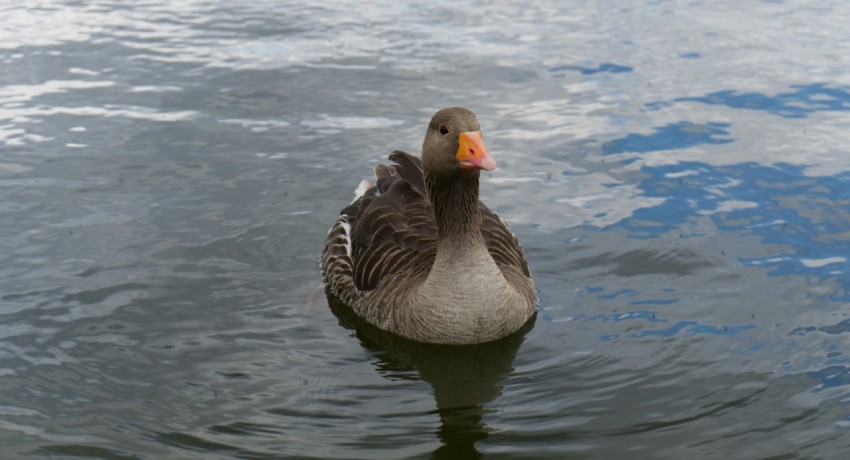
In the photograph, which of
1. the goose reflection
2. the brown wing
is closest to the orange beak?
the brown wing

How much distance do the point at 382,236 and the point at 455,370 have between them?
5.98 ft

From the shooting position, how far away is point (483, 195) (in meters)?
12.0

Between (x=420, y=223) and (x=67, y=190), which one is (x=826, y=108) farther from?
(x=67, y=190)

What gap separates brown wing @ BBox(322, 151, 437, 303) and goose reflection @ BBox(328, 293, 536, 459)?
44 cm

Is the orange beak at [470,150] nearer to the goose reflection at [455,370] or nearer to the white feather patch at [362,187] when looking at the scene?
the goose reflection at [455,370]

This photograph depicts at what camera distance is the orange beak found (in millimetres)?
8079

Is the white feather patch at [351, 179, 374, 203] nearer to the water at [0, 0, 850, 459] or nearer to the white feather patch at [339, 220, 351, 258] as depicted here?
the water at [0, 0, 850, 459]

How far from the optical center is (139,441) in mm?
7180

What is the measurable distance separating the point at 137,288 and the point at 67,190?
2.73 m

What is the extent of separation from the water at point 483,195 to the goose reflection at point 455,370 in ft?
0.11

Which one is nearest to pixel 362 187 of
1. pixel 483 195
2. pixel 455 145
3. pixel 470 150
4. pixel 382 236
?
pixel 483 195

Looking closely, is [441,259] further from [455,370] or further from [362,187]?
[362,187]

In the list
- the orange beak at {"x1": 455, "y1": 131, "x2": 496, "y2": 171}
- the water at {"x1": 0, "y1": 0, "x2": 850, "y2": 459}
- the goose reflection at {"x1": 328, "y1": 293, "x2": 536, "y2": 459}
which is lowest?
the goose reflection at {"x1": 328, "y1": 293, "x2": 536, "y2": 459}

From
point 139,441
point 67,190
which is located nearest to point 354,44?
point 67,190
